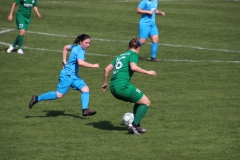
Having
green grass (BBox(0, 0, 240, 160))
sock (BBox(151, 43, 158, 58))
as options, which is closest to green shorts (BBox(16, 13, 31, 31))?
green grass (BBox(0, 0, 240, 160))

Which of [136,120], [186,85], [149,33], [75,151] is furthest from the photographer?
[149,33]

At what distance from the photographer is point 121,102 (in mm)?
15922

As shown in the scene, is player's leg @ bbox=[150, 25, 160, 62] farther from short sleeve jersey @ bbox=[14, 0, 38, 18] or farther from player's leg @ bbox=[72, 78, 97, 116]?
player's leg @ bbox=[72, 78, 97, 116]

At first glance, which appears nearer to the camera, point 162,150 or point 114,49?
point 162,150

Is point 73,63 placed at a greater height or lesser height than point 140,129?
greater

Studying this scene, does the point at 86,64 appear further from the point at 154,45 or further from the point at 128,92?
the point at 154,45

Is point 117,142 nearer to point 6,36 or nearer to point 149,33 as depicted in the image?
point 149,33

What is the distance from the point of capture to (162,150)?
38.1 ft

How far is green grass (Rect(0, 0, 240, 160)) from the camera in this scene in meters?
11.9

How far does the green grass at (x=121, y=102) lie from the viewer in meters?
11.9

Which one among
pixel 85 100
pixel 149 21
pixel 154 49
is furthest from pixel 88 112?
pixel 149 21

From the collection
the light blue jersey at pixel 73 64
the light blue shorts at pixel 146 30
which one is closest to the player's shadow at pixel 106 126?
the light blue jersey at pixel 73 64

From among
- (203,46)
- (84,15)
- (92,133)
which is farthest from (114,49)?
(92,133)

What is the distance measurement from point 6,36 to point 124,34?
494 cm
